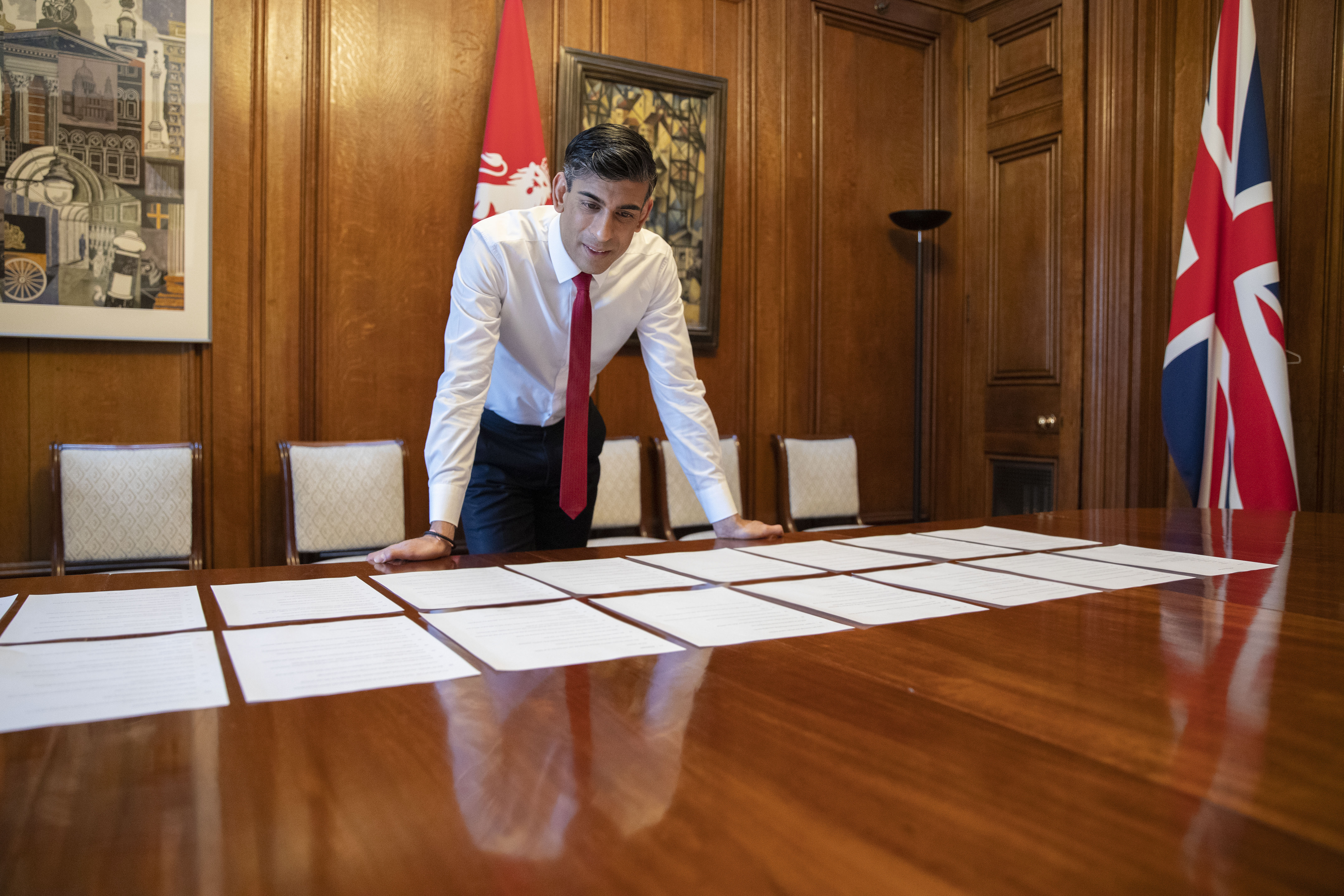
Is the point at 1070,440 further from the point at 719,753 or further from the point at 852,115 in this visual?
the point at 719,753

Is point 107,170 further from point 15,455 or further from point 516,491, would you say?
point 516,491

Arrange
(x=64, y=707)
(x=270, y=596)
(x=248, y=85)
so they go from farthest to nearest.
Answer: (x=248, y=85), (x=270, y=596), (x=64, y=707)

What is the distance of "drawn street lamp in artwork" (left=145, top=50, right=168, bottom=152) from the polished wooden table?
3.00 meters

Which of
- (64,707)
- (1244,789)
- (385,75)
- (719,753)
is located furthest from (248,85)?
(1244,789)

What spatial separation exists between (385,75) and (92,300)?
1416 mm

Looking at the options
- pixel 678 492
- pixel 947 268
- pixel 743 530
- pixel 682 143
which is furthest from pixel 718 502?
pixel 947 268

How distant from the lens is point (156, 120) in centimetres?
331

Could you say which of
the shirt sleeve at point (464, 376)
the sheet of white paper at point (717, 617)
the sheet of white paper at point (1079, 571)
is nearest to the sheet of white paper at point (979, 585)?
the sheet of white paper at point (1079, 571)

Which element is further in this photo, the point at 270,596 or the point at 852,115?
the point at 852,115

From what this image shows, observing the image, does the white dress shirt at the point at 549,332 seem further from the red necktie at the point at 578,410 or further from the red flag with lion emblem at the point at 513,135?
the red flag with lion emblem at the point at 513,135

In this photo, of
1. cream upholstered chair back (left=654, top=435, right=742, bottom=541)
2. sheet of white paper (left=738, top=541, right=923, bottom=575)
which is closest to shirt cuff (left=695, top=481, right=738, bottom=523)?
sheet of white paper (left=738, top=541, right=923, bottom=575)

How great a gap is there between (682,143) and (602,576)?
325 centimetres

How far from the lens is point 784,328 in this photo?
462cm

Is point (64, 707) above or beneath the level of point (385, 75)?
beneath
